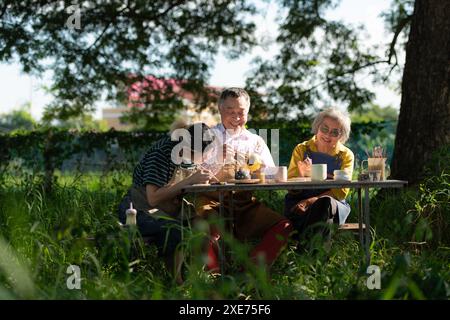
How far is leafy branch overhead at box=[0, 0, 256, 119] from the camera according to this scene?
9906 millimetres

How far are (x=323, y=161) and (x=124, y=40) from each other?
5.72 meters

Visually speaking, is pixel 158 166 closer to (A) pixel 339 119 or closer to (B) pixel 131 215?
(B) pixel 131 215

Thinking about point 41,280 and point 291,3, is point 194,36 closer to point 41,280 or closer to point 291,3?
point 291,3

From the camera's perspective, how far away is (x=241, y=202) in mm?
4996

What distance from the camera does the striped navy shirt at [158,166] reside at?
4.46 meters

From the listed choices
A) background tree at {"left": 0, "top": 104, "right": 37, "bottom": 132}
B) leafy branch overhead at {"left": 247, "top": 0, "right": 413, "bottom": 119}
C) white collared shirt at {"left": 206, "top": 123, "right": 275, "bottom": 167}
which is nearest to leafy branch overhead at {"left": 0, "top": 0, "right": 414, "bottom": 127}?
leafy branch overhead at {"left": 247, "top": 0, "right": 413, "bottom": 119}

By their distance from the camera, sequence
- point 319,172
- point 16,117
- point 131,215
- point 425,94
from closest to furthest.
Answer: point 131,215, point 319,172, point 425,94, point 16,117

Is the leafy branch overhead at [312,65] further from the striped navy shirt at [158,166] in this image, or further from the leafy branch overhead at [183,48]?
the striped navy shirt at [158,166]

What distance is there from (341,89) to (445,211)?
4.31 m

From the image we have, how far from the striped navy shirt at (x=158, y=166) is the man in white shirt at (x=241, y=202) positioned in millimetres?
408

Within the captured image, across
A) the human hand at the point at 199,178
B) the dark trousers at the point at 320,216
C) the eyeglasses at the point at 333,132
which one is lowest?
the dark trousers at the point at 320,216

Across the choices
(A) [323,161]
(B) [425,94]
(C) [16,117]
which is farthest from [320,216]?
(C) [16,117]

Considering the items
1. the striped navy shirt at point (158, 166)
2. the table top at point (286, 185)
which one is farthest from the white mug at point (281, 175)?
the striped navy shirt at point (158, 166)

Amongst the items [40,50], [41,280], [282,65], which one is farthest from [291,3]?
[41,280]
